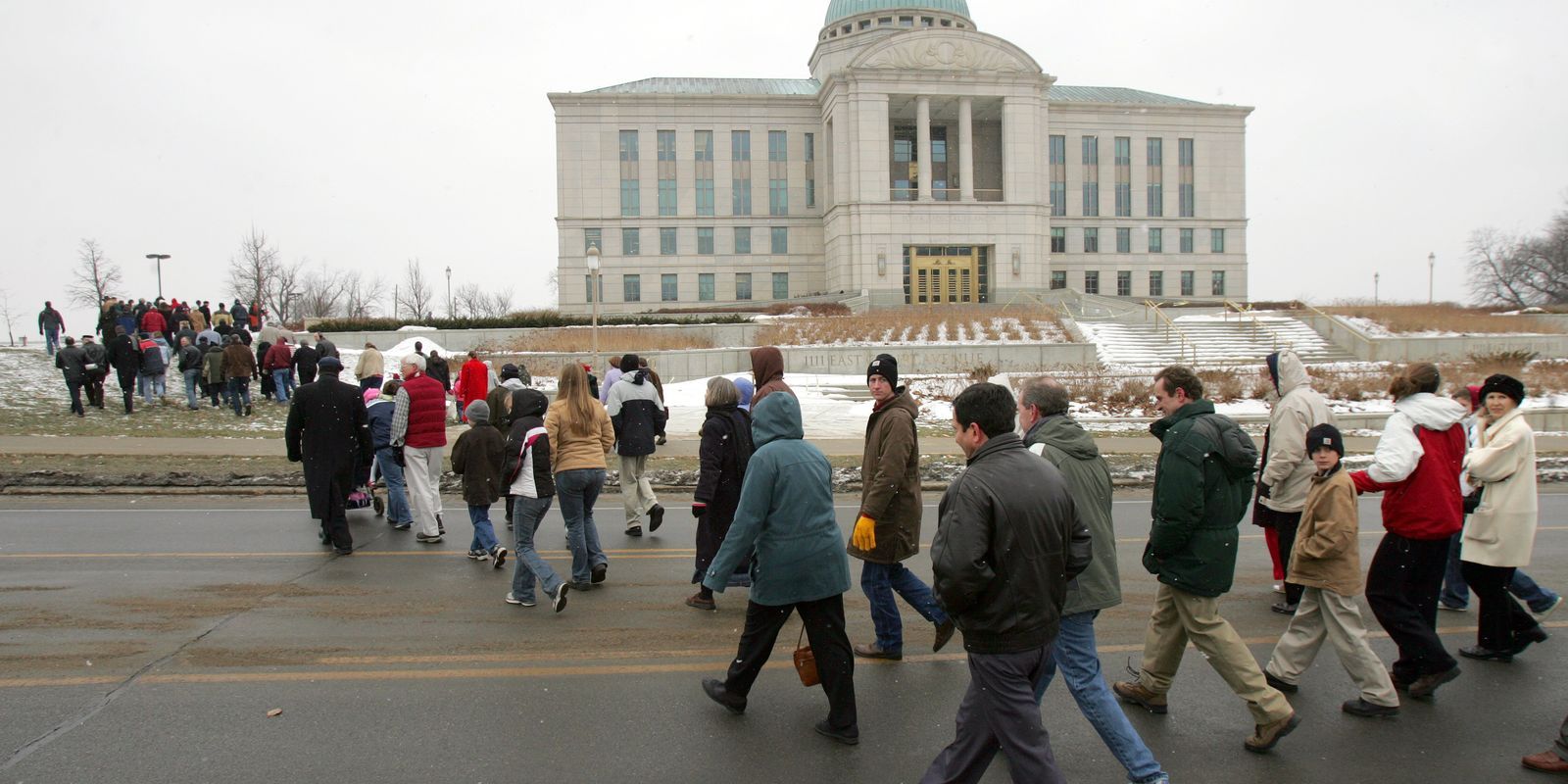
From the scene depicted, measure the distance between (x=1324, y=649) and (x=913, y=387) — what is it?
777 inches

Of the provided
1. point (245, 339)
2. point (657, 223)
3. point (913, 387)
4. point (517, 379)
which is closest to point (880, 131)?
point (657, 223)

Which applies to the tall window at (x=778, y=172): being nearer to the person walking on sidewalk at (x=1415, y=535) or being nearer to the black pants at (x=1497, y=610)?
the black pants at (x=1497, y=610)

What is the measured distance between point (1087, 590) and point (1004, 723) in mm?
994

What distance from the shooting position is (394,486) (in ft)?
34.2

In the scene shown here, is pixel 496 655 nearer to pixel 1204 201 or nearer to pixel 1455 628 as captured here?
pixel 1455 628

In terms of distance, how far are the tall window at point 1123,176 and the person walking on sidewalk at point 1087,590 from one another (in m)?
65.1

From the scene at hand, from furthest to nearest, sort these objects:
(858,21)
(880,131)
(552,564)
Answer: (858,21), (880,131), (552,564)

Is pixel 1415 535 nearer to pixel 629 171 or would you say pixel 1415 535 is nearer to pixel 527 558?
pixel 527 558

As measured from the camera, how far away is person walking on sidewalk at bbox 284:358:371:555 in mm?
9109

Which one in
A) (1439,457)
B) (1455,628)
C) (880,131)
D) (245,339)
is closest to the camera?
(1439,457)

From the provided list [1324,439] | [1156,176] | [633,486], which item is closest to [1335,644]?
[1324,439]

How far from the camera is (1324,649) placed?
649 cm

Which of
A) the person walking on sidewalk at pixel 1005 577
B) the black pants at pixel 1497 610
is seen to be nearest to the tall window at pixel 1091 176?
the black pants at pixel 1497 610

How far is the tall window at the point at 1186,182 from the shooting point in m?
65.7
